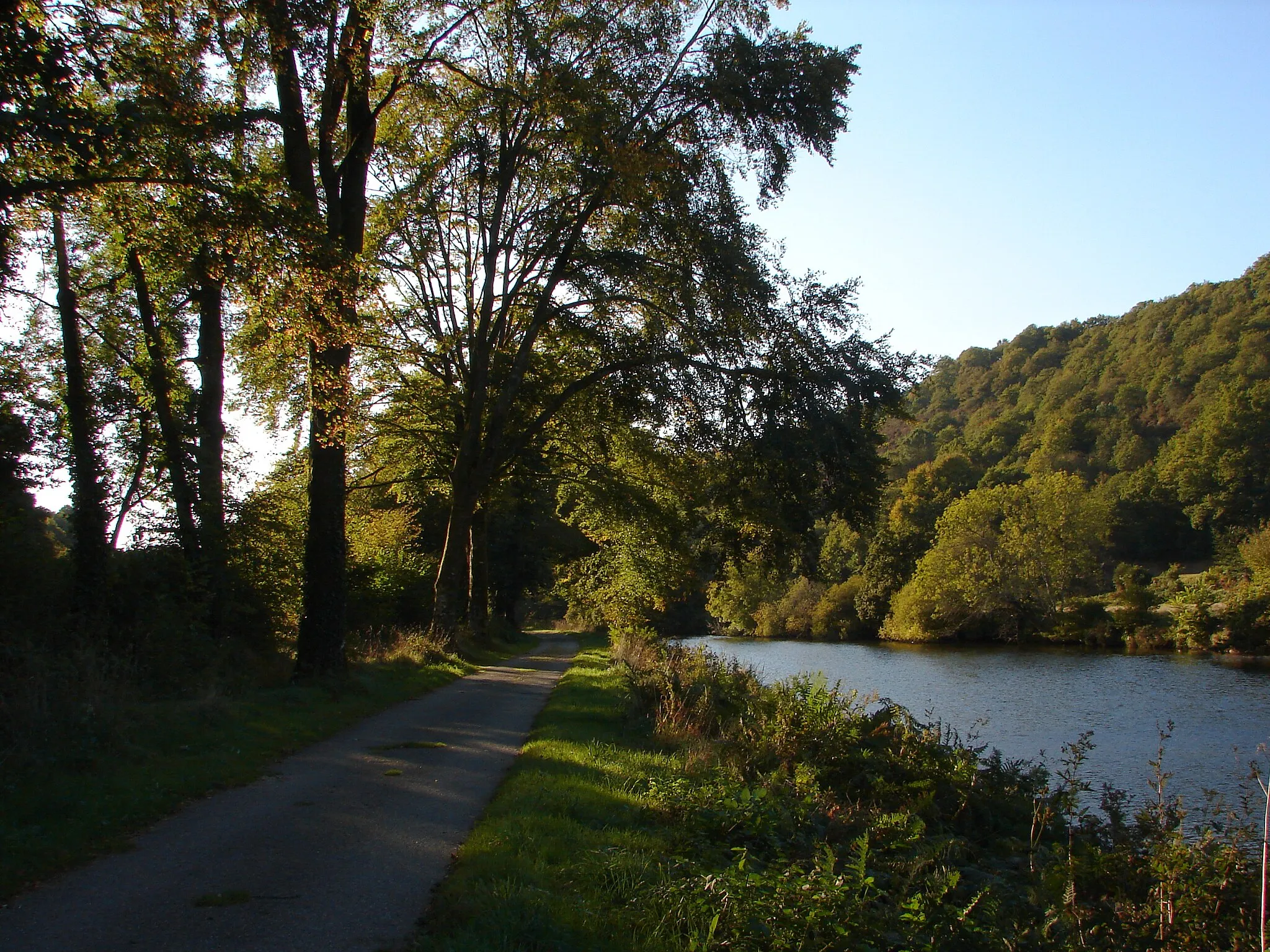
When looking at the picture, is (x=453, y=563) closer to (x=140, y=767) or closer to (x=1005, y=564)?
(x=140, y=767)

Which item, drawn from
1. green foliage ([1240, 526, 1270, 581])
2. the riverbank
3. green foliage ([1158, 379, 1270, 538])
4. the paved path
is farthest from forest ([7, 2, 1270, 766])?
green foliage ([1158, 379, 1270, 538])

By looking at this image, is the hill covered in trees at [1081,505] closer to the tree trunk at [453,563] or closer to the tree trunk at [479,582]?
the tree trunk at [453,563]

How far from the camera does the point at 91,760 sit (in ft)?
23.1

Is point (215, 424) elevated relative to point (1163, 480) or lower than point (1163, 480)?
lower

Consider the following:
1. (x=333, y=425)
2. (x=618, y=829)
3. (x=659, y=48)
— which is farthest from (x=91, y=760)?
(x=659, y=48)

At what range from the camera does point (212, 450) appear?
1562cm

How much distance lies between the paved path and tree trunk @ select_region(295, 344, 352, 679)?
3794 mm

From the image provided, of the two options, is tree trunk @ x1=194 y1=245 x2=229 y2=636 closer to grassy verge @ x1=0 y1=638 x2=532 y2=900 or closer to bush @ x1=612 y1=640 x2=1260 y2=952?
grassy verge @ x1=0 y1=638 x2=532 y2=900

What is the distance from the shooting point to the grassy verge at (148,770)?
553 cm

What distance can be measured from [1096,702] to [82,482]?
23.9 m

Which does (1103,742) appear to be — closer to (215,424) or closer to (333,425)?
(333,425)

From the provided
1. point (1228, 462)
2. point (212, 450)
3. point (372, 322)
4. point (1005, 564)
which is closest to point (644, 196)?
point (372, 322)

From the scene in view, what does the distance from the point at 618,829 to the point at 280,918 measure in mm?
2608

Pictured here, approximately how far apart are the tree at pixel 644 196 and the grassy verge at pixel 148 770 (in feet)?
29.1
